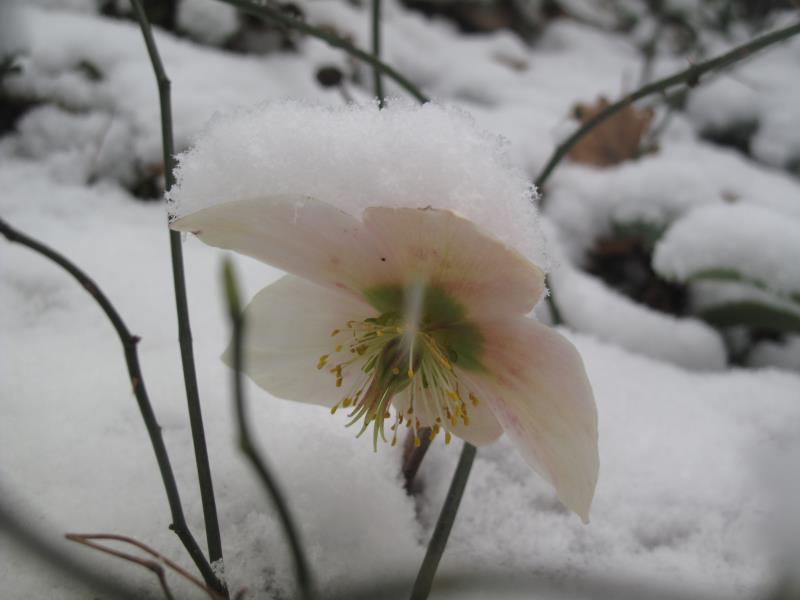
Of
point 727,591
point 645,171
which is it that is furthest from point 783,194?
point 727,591

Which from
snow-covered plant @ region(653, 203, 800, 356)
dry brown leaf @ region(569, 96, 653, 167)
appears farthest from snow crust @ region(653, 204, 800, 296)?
dry brown leaf @ region(569, 96, 653, 167)

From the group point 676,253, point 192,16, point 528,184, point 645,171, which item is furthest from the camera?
point 192,16

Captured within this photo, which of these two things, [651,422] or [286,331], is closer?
[286,331]

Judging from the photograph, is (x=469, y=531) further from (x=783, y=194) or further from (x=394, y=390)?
(x=783, y=194)

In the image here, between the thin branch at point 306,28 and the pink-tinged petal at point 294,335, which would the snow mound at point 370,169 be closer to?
the pink-tinged petal at point 294,335

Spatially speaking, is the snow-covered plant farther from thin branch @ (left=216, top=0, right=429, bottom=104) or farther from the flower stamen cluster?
the flower stamen cluster

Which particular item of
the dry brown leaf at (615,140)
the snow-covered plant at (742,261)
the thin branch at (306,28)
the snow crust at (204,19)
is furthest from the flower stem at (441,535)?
the snow crust at (204,19)
